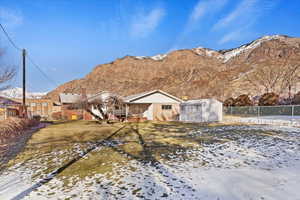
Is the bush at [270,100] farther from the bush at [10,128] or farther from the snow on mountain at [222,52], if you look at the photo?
the snow on mountain at [222,52]

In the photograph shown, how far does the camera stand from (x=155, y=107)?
1983 centimetres

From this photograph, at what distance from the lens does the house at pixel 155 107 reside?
19.5 metres

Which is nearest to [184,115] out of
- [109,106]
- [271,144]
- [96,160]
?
[109,106]

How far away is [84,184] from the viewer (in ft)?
12.7

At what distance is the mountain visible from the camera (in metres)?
43.7

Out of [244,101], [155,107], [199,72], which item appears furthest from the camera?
[199,72]

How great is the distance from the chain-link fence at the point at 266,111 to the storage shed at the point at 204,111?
7.37 m

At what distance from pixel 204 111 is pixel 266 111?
10727 mm

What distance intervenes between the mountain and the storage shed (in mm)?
26380

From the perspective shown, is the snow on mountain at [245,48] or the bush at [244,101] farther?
the snow on mountain at [245,48]

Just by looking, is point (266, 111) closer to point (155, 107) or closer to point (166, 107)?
point (166, 107)

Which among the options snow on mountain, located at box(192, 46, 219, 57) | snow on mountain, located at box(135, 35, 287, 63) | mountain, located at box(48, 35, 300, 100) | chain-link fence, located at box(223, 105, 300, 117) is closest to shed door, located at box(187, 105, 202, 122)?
chain-link fence, located at box(223, 105, 300, 117)

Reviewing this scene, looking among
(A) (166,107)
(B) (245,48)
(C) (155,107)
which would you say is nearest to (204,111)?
(A) (166,107)

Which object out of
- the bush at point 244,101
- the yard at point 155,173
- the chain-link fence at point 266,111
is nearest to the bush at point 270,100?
the bush at point 244,101
